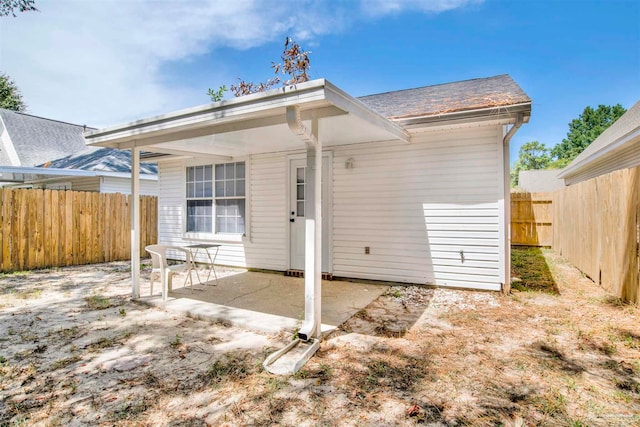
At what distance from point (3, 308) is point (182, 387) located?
386 cm

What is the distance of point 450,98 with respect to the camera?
567 cm

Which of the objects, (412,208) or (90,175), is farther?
(90,175)

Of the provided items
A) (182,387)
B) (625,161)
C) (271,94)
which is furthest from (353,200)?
(625,161)

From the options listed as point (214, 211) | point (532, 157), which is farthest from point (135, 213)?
point (532, 157)

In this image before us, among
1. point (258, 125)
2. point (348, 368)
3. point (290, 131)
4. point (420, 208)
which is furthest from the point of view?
point (420, 208)

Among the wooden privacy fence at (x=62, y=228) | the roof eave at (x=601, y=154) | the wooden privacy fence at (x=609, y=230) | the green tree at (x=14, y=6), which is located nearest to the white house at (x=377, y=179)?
the wooden privacy fence at (x=609, y=230)

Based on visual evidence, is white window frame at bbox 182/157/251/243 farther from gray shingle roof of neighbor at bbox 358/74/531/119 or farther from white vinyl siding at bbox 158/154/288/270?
gray shingle roof of neighbor at bbox 358/74/531/119

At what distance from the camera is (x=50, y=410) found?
2.19 m

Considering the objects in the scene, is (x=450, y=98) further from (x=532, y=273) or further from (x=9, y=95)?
(x=9, y=95)

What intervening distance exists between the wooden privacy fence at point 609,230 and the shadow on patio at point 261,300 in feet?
10.9

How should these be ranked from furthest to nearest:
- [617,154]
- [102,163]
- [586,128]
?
1. [586,128]
2. [102,163]
3. [617,154]

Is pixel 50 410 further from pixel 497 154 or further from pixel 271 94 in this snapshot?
pixel 497 154

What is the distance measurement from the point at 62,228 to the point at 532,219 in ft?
43.7

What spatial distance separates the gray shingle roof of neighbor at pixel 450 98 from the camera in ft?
14.8
